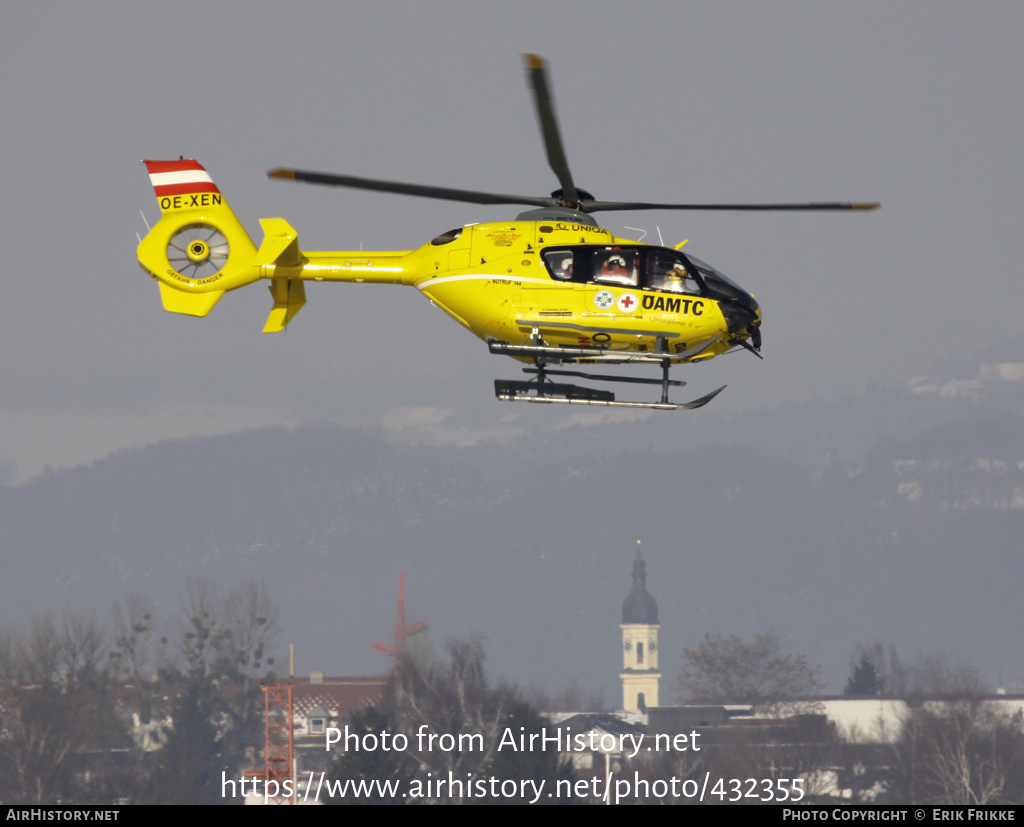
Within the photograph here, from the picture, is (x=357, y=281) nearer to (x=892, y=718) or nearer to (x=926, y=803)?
(x=926, y=803)

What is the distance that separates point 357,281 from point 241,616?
293 feet

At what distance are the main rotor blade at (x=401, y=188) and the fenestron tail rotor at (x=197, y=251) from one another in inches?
157

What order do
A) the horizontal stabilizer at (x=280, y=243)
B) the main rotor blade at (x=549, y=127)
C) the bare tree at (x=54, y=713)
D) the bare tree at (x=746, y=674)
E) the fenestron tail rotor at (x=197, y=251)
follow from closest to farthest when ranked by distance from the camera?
the main rotor blade at (x=549, y=127) → the horizontal stabilizer at (x=280, y=243) → the fenestron tail rotor at (x=197, y=251) → the bare tree at (x=54, y=713) → the bare tree at (x=746, y=674)

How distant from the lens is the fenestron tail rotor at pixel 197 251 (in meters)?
29.5

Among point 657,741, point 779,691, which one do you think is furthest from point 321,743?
point 779,691

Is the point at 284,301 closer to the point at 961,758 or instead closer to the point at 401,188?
the point at 401,188

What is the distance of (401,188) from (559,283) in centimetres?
301

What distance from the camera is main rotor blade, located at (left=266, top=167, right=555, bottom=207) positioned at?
85.5 feet

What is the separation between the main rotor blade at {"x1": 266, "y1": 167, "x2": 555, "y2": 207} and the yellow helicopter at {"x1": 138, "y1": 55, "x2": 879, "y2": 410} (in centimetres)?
2

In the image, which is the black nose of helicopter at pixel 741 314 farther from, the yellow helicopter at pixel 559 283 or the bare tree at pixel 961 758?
the bare tree at pixel 961 758

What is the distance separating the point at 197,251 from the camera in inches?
1168

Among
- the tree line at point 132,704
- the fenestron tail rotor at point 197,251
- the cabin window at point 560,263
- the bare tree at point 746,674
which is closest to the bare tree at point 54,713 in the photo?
the tree line at point 132,704

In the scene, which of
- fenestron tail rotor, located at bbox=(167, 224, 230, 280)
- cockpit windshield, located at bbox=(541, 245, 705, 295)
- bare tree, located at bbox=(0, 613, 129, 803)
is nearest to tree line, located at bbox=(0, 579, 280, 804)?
bare tree, located at bbox=(0, 613, 129, 803)

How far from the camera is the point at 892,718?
119 metres
